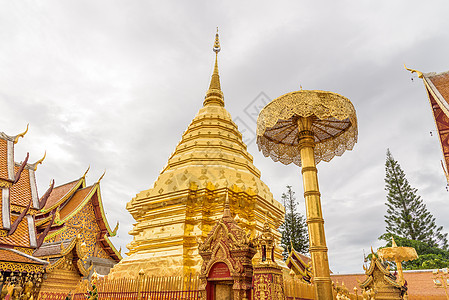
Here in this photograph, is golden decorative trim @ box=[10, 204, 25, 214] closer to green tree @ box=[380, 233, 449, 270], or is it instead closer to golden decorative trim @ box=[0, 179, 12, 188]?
golden decorative trim @ box=[0, 179, 12, 188]

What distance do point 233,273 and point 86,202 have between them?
11.1 meters

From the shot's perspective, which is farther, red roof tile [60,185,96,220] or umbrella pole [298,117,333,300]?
red roof tile [60,185,96,220]

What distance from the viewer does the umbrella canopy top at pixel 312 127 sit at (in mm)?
7207

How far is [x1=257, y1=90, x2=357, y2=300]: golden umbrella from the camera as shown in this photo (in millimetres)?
6375

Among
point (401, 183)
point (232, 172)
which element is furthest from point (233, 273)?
point (401, 183)

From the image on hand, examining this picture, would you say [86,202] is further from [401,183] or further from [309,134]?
[401,183]

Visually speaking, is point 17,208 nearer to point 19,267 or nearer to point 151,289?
point 19,267

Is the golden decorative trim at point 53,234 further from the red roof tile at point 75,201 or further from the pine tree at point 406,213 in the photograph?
the pine tree at point 406,213

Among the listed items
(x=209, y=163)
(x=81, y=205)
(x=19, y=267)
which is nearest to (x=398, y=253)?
(x=209, y=163)

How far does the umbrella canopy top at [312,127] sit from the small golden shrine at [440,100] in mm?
3738

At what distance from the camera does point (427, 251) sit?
2556 cm

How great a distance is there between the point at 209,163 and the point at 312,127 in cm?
324

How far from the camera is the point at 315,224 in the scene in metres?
6.54

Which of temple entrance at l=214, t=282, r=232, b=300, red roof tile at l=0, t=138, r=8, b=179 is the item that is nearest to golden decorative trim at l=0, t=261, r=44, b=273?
red roof tile at l=0, t=138, r=8, b=179
